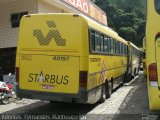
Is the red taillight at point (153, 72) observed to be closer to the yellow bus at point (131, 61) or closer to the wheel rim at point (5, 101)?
the wheel rim at point (5, 101)

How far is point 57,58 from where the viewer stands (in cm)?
1107

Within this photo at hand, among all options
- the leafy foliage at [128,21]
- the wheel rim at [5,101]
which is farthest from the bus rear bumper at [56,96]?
the leafy foliage at [128,21]

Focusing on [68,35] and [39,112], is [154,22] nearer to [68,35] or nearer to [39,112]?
[68,35]

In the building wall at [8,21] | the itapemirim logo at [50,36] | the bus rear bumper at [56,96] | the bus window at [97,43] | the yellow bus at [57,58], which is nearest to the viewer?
the bus rear bumper at [56,96]

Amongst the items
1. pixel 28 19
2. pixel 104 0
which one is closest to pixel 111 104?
pixel 28 19

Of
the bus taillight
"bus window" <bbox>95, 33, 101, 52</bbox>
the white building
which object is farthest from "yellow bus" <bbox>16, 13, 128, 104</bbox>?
the white building

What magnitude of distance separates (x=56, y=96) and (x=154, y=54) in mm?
3519

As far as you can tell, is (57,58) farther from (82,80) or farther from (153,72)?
(153,72)

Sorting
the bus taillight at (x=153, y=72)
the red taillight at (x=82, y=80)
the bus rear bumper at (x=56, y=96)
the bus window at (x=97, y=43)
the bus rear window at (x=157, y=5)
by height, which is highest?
the bus rear window at (x=157, y=5)

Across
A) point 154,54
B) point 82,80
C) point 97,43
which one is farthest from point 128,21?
point 154,54

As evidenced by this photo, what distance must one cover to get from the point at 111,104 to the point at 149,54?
5422mm

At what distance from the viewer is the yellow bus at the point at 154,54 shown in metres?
8.59

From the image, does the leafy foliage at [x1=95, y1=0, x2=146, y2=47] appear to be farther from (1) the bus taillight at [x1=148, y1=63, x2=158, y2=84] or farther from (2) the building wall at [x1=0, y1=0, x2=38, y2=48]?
(1) the bus taillight at [x1=148, y1=63, x2=158, y2=84]

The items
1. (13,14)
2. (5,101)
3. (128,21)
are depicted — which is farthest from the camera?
(128,21)
